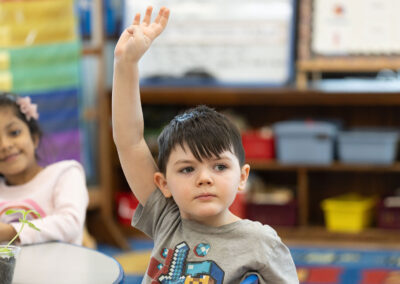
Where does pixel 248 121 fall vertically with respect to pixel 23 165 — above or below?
below

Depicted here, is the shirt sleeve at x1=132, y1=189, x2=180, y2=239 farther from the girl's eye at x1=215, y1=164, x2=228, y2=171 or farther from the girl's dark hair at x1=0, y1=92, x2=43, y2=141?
the girl's dark hair at x1=0, y1=92, x2=43, y2=141

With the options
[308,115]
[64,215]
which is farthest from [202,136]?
[308,115]

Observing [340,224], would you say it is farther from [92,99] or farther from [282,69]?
[92,99]

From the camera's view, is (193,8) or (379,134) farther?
(193,8)

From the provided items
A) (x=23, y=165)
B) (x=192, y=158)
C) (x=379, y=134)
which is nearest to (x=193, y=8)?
(x=379, y=134)

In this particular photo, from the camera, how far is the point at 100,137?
3.82m

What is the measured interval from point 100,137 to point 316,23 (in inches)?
59.5

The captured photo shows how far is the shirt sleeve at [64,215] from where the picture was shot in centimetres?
144

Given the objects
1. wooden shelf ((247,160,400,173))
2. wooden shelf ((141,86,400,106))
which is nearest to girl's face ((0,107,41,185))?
wooden shelf ((141,86,400,106))

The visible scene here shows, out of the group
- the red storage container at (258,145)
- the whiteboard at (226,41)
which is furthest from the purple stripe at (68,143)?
the red storage container at (258,145)

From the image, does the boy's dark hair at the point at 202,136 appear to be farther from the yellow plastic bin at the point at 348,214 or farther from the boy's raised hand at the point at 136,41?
the yellow plastic bin at the point at 348,214

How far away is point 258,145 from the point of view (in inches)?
155

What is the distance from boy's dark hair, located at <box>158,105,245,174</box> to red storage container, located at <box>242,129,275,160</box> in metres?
2.66

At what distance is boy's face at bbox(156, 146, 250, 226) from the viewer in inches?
46.5
